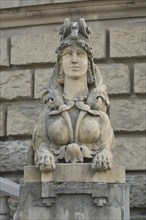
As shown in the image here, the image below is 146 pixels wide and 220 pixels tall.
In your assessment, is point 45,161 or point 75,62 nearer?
point 45,161

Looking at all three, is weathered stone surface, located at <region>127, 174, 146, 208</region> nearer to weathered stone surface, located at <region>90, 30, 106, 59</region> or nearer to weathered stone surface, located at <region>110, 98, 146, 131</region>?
weathered stone surface, located at <region>110, 98, 146, 131</region>

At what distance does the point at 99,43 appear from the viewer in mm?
7594

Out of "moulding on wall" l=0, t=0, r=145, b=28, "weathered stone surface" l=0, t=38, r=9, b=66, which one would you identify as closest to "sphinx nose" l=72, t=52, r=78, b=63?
"moulding on wall" l=0, t=0, r=145, b=28

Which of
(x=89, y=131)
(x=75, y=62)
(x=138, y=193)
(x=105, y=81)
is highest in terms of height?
(x=105, y=81)

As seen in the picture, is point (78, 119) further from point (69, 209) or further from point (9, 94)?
point (9, 94)

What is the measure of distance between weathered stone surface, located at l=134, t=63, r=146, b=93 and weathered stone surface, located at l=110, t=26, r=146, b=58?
0.55 feet

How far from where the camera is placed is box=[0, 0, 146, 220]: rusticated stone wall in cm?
717

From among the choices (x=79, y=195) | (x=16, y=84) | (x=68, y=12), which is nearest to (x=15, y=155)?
(x=16, y=84)

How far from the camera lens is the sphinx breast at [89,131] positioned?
4.69m

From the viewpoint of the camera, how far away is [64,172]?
4574mm

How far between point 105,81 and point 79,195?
10.2 ft

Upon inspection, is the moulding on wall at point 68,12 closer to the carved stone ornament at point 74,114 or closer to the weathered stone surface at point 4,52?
the weathered stone surface at point 4,52

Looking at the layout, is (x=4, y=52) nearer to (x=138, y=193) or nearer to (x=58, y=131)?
(x=138, y=193)

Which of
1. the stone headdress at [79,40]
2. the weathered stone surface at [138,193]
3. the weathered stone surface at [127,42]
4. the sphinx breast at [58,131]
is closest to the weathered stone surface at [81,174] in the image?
the sphinx breast at [58,131]
